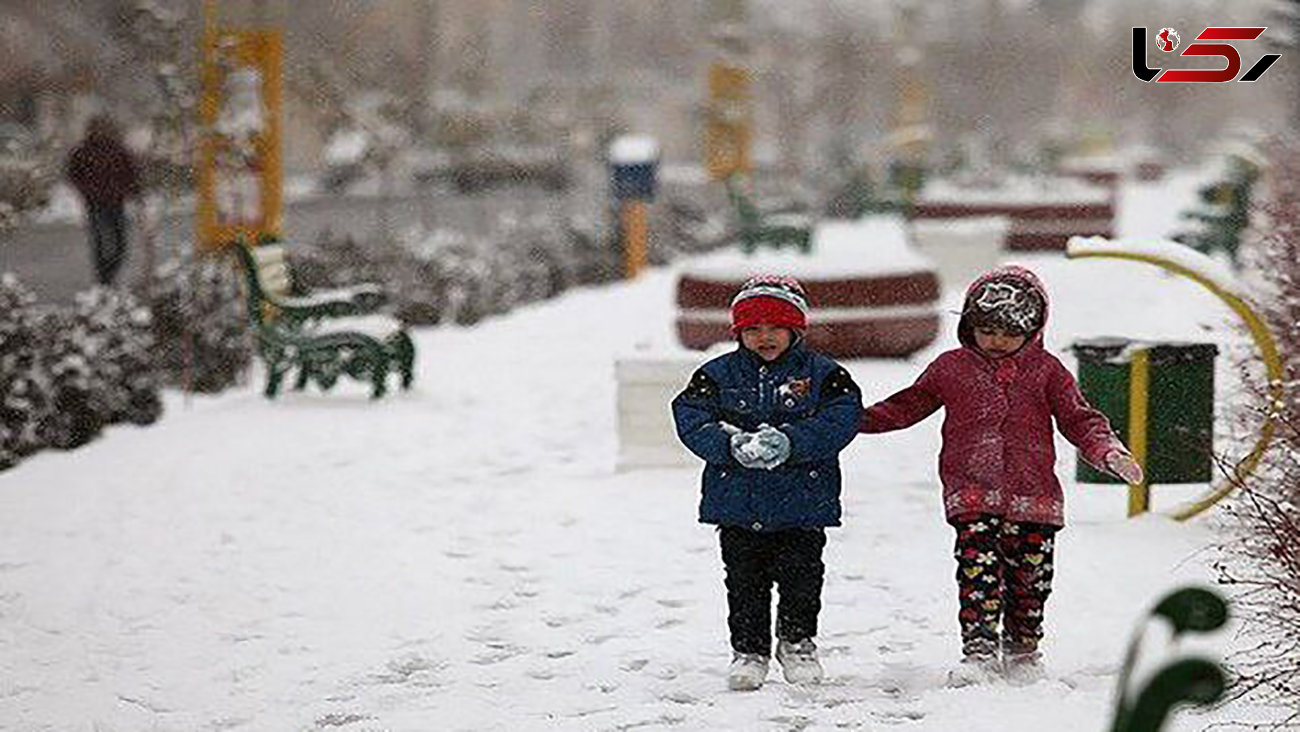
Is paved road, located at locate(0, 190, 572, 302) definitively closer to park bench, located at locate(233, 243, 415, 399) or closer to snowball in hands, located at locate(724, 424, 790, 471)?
park bench, located at locate(233, 243, 415, 399)

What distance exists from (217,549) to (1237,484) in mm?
4321

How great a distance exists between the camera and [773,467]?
198 inches

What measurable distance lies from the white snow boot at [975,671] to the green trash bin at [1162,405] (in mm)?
2142

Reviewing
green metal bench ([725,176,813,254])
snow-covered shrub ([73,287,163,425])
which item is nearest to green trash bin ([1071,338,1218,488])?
snow-covered shrub ([73,287,163,425])

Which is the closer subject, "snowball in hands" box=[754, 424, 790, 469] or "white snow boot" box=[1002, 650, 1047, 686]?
"snowball in hands" box=[754, 424, 790, 469]

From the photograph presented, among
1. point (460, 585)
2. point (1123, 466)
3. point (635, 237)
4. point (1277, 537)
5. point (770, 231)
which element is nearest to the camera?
point (1277, 537)

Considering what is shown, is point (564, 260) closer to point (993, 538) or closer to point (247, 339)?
point (247, 339)

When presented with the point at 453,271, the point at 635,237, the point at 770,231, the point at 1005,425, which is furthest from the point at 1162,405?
the point at 770,231

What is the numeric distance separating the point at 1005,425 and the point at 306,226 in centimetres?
2402

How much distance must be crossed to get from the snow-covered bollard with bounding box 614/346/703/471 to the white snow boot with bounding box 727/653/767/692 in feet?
11.5

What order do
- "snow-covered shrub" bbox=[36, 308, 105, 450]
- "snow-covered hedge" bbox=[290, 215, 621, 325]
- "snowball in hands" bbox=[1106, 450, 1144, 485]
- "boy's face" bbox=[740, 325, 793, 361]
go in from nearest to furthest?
"snowball in hands" bbox=[1106, 450, 1144, 485]
"boy's face" bbox=[740, 325, 793, 361]
"snow-covered shrub" bbox=[36, 308, 105, 450]
"snow-covered hedge" bbox=[290, 215, 621, 325]

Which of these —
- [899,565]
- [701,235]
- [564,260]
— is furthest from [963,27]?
[899,565]

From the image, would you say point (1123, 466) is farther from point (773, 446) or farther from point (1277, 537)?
point (773, 446)

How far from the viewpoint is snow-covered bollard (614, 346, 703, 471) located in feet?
28.7
